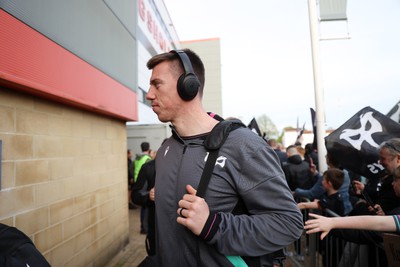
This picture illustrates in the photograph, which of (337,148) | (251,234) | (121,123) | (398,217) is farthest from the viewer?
(121,123)

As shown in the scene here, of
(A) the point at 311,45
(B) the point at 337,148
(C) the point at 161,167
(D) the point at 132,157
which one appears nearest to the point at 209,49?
(D) the point at 132,157

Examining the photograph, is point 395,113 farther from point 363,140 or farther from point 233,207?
point 233,207

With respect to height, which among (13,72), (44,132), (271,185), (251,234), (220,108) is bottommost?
(251,234)

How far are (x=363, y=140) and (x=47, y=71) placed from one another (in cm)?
397

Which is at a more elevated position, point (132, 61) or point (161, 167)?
point (132, 61)

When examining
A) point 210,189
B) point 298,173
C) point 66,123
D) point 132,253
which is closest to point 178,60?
point 210,189

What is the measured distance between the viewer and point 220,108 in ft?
95.7

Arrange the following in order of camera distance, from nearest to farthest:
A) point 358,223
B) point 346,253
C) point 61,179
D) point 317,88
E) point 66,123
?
point 358,223, point 346,253, point 61,179, point 66,123, point 317,88

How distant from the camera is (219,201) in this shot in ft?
4.47

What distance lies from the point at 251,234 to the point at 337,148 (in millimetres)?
3000

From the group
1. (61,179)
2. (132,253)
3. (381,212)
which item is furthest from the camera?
(132,253)

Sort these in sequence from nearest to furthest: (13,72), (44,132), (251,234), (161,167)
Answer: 1. (251,234)
2. (161,167)
3. (13,72)
4. (44,132)

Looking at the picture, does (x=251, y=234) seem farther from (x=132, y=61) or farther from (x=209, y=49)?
(x=209, y=49)

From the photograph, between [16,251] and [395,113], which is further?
[395,113]
